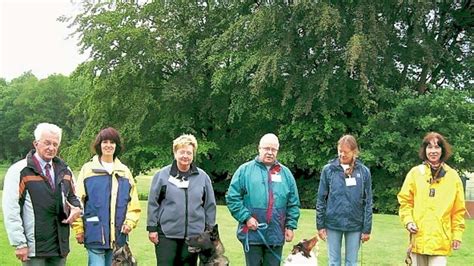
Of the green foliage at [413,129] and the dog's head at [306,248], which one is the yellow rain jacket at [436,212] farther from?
the green foliage at [413,129]

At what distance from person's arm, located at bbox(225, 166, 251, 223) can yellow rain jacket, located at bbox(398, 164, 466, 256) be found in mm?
1546

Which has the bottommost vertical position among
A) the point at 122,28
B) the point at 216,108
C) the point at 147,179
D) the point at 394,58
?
the point at 147,179

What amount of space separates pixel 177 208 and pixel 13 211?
1.47 meters

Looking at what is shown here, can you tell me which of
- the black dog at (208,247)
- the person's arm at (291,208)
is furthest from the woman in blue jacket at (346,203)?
the black dog at (208,247)

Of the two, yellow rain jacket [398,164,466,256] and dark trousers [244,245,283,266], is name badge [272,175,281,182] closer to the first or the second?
dark trousers [244,245,283,266]

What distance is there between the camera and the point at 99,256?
5539mm

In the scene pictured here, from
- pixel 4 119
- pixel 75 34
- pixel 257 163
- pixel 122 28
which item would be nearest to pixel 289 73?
pixel 122 28

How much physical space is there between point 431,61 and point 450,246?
15338mm

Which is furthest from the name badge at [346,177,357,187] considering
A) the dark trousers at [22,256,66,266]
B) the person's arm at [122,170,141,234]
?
the dark trousers at [22,256,66,266]

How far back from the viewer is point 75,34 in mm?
25703

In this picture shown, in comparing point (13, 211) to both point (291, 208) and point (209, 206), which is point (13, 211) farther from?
point (291, 208)

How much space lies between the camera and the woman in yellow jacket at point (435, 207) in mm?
5578

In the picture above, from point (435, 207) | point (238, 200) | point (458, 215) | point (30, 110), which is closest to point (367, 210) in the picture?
point (435, 207)

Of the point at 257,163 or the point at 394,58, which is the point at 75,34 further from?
the point at 257,163
